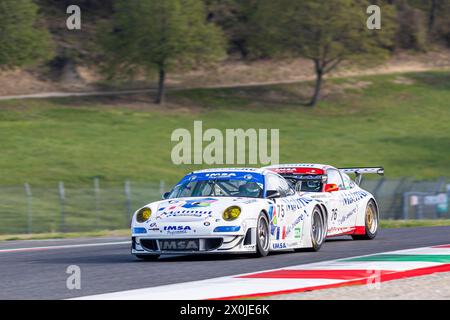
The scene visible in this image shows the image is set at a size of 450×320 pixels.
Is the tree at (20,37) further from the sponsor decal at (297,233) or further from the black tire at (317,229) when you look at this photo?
the sponsor decal at (297,233)

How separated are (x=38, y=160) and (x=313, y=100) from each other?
2713 cm

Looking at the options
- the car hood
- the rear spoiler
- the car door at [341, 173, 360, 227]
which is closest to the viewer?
the car hood

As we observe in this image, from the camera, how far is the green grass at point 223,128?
4631cm

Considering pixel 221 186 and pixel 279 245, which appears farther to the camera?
pixel 221 186

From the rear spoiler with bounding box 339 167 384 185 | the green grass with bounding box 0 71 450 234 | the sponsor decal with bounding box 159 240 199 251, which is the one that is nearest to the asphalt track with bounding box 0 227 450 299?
the sponsor decal with bounding box 159 240 199 251

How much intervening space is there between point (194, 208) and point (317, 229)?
2.63 meters

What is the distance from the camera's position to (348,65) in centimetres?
7275

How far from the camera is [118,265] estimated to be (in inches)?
519

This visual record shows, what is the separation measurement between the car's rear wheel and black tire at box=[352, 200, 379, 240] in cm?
245

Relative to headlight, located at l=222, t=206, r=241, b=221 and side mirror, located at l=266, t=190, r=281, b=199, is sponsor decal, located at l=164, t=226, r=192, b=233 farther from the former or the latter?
side mirror, located at l=266, t=190, r=281, b=199

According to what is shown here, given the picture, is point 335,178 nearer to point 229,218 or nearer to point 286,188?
point 286,188

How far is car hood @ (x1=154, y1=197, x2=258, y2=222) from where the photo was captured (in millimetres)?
13375

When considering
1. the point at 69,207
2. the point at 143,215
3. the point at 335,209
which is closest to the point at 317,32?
the point at 69,207

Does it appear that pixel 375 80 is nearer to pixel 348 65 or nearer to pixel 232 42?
pixel 348 65
